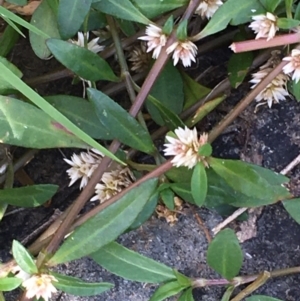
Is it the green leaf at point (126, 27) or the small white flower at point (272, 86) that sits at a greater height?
the green leaf at point (126, 27)

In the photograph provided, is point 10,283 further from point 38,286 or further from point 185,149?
point 185,149

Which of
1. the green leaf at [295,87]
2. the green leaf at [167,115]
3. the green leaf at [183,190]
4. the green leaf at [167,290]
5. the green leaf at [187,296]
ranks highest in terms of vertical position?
the green leaf at [295,87]

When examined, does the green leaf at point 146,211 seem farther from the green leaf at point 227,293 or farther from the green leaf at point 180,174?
the green leaf at point 227,293

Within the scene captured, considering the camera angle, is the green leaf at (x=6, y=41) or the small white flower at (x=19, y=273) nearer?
the small white flower at (x=19, y=273)

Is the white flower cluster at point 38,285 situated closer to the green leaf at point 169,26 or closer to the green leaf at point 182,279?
the green leaf at point 182,279

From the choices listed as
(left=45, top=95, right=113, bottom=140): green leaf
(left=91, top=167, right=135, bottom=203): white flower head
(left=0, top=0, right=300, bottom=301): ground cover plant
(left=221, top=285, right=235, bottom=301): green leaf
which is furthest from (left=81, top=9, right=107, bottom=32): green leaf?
(left=221, top=285, right=235, bottom=301): green leaf

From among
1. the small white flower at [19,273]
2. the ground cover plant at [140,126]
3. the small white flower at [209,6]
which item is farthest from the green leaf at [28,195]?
the small white flower at [209,6]

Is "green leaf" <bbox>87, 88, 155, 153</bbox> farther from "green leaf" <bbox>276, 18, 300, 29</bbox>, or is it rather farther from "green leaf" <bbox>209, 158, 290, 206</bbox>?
"green leaf" <bbox>276, 18, 300, 29</bbox>
